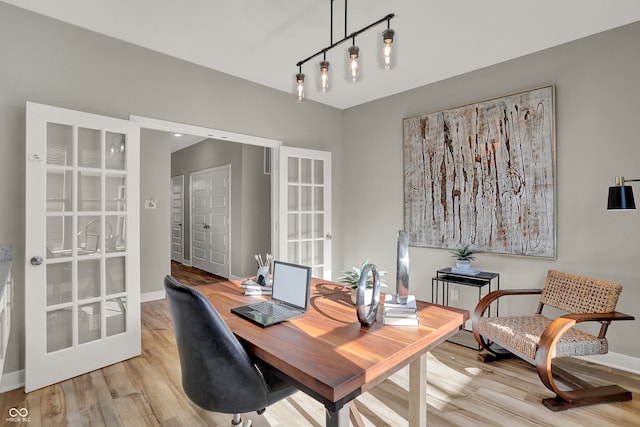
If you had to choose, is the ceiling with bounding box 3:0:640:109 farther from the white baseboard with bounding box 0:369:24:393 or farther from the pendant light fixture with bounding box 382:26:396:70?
the white baseboard with bounding box 0:369:24:393

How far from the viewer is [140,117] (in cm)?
282

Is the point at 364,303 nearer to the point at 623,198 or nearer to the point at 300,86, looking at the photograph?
the point at 300,86

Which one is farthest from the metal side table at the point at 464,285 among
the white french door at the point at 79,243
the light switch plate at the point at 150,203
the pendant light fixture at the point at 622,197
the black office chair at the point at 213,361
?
the light switch plate at the point at 150,203

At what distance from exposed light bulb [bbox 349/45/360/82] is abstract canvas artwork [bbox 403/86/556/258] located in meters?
1.87

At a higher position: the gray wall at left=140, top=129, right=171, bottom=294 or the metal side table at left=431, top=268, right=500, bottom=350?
the gray wall at left=140, top=129, right=171, bottom=294

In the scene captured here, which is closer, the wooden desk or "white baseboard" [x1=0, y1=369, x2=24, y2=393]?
the wooden desk

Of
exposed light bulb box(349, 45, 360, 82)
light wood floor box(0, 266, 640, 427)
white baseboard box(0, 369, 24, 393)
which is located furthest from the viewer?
white baseboard box(0, 369, 24, 393)

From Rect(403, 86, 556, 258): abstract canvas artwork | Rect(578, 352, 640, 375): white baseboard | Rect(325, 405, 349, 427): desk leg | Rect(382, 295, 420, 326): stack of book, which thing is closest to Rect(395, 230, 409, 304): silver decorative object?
Rect(382, 295, 420, 326): stack of book

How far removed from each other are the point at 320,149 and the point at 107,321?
2.91 metres

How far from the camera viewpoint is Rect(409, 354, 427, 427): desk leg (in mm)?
1621

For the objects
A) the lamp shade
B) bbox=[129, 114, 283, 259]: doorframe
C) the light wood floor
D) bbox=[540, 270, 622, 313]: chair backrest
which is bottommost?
the light wood floor

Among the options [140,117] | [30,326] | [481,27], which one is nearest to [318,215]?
[140,117]

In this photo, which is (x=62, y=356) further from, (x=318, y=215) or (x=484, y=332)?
(x=484, y=332)

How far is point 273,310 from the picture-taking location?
1669 mm
